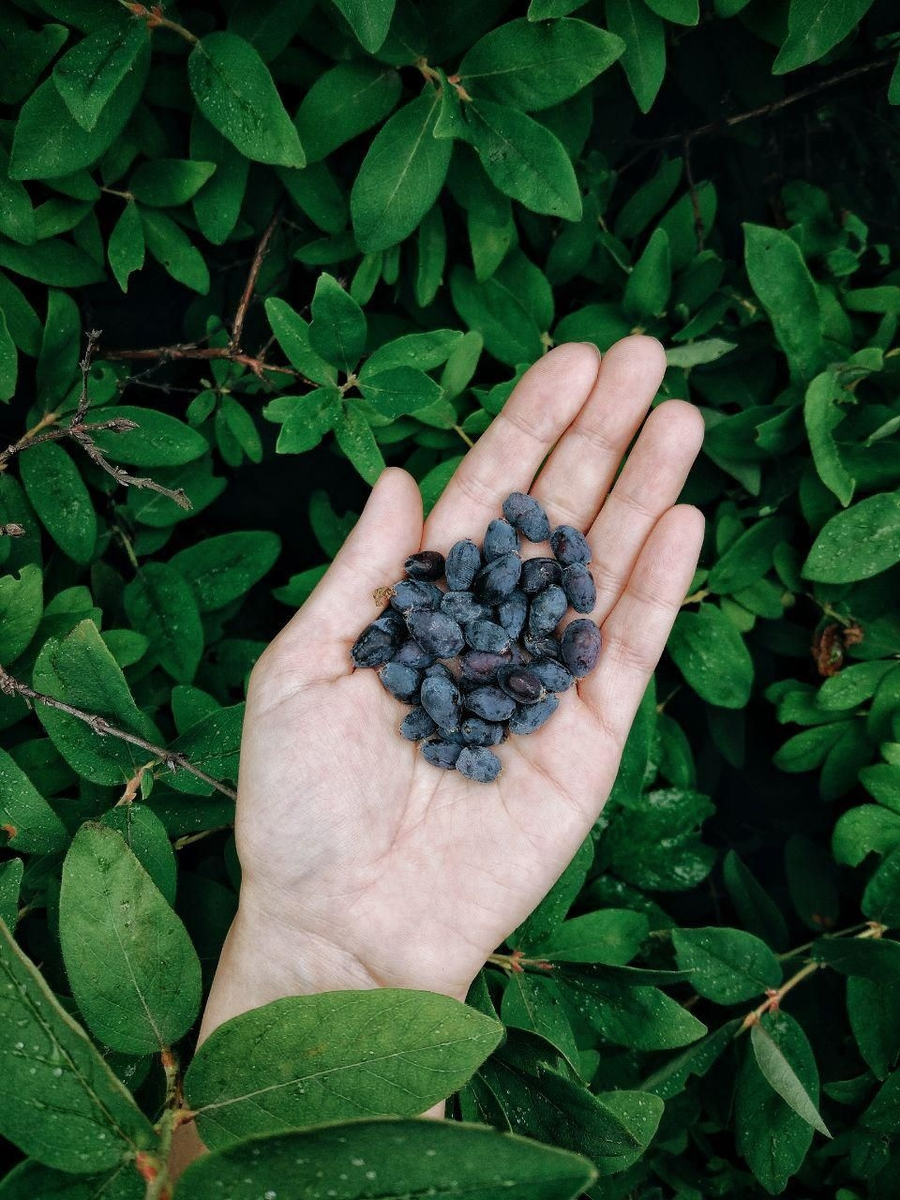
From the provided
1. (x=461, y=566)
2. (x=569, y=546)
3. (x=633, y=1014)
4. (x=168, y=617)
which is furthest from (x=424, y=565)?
(x=633, y=1014)

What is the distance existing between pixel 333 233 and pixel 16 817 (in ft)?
3.89

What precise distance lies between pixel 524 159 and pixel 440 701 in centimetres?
92

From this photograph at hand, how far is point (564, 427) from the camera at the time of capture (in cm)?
174

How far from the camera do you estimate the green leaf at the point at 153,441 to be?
1707 mm

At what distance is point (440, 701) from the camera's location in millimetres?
1545

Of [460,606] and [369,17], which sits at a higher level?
[369,17]

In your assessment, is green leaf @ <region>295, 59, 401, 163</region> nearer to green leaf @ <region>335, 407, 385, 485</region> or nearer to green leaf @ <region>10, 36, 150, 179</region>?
green leaf @ <region>10, 36, 150, 179</region>

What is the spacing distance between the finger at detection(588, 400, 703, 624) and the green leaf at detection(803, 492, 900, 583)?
0.97 ft

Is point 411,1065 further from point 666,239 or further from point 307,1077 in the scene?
point 666,239

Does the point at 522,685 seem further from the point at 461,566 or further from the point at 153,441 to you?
the point at 153,441

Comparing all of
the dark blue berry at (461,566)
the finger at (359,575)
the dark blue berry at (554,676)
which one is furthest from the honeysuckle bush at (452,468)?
the dark blue berry at (554,676)

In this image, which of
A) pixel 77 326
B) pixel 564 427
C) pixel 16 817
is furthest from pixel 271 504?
pixel 16 817

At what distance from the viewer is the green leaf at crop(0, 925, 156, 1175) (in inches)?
35.8

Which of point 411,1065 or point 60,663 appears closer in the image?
point 411,1065
